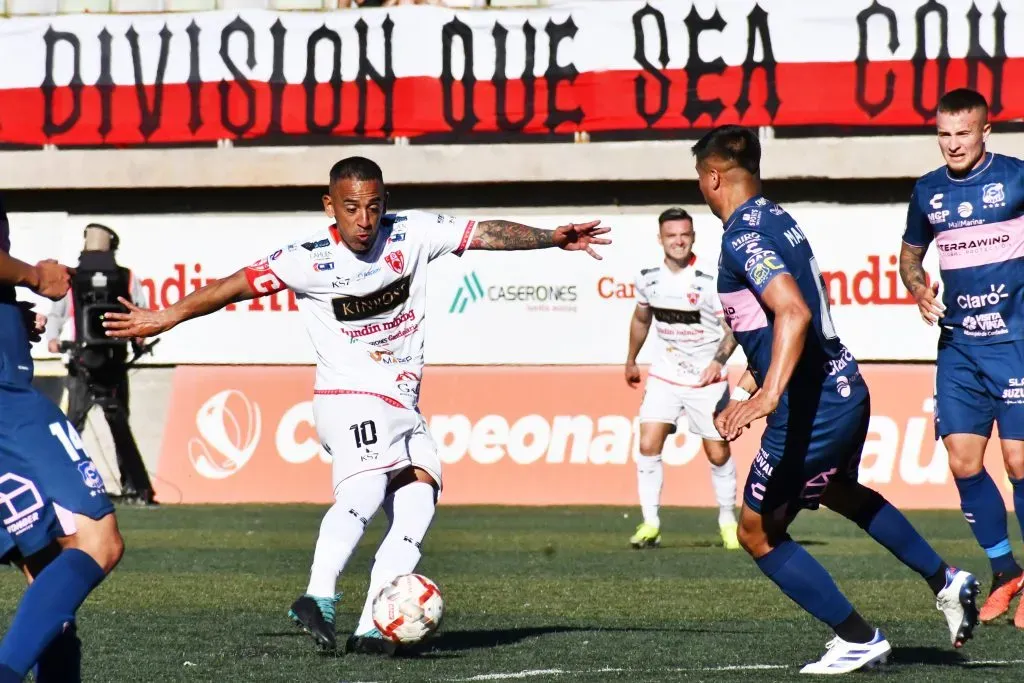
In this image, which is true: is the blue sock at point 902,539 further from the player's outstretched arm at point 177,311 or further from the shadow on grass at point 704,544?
the shadow on grass at point 704,544

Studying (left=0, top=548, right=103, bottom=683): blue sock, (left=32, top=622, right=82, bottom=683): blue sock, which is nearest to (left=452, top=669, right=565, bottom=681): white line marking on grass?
(left=32, top=622, right=82, bottom=683): blue sock

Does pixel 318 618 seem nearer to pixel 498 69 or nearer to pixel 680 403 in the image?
pixel 680 403

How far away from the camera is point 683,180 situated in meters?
19.2

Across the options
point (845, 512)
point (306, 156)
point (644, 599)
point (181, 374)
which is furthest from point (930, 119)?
point (845, 512)

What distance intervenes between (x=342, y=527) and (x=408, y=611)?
558 millimetres

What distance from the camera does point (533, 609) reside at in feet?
29.1

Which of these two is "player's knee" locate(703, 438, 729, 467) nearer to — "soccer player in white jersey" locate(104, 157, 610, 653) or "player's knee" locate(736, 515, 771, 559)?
"soccer player in white jersey" locate(104, 157, 610, 653)

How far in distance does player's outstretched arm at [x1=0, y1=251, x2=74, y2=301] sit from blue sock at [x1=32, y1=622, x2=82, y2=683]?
1038 millimetres

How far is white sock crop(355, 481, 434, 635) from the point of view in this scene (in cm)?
717

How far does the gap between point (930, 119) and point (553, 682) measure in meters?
13.0

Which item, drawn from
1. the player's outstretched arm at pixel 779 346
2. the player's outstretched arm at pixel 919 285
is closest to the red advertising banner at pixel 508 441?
the player's outstretched arm at pixel 919 285

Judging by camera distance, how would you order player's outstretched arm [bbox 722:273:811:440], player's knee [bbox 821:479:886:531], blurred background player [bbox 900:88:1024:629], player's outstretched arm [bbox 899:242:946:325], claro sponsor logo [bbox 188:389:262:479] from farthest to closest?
claro sponsor logo [bbox 188:389:262:479], blurred background player [bbox 900:88:1024:629], player's outstretched arm [bbox 899:242:946:325], player's knee [bbox 821:479:886:531], player's outstretched arm [bbox 722:273:811:440]

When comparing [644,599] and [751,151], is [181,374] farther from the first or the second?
[751,151]

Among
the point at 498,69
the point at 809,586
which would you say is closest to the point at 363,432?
Answer: the point at 809,586
